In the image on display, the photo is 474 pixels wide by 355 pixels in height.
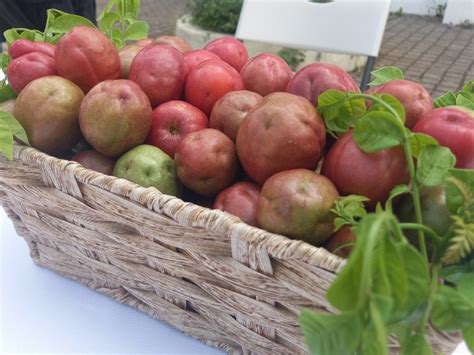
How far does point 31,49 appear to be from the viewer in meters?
0.73

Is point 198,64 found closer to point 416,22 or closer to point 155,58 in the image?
point 155,58

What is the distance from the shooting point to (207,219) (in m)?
0.46

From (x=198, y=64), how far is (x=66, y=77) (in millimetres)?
177

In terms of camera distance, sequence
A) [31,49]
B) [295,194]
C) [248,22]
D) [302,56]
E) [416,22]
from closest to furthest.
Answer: [295,194]
[31,49]
[248,22]
[302,56]
[416,22]

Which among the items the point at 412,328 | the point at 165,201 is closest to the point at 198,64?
the point at 165,201

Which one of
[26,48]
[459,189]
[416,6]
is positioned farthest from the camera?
[416,6]

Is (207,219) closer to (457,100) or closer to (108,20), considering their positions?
(457,100)

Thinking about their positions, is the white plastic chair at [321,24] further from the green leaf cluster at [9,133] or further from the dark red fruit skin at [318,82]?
the green leaf cluster at [9,133]

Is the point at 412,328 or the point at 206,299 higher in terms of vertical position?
the point at 412,328

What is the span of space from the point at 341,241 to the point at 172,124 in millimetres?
283

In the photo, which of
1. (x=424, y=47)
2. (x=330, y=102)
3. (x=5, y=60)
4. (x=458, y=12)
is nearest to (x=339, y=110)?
(x=330, y=102)

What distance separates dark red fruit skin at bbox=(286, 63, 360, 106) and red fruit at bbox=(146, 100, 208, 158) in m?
0.13

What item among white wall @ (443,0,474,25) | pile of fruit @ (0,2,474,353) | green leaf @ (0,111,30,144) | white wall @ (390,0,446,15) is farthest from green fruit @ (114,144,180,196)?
white wall @ (390,0,446,15)

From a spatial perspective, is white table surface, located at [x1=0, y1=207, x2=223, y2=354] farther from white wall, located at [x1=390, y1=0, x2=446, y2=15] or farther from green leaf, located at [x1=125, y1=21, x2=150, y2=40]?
white wall, located at [x1=390, y1=0, x2=446, y2=15]
